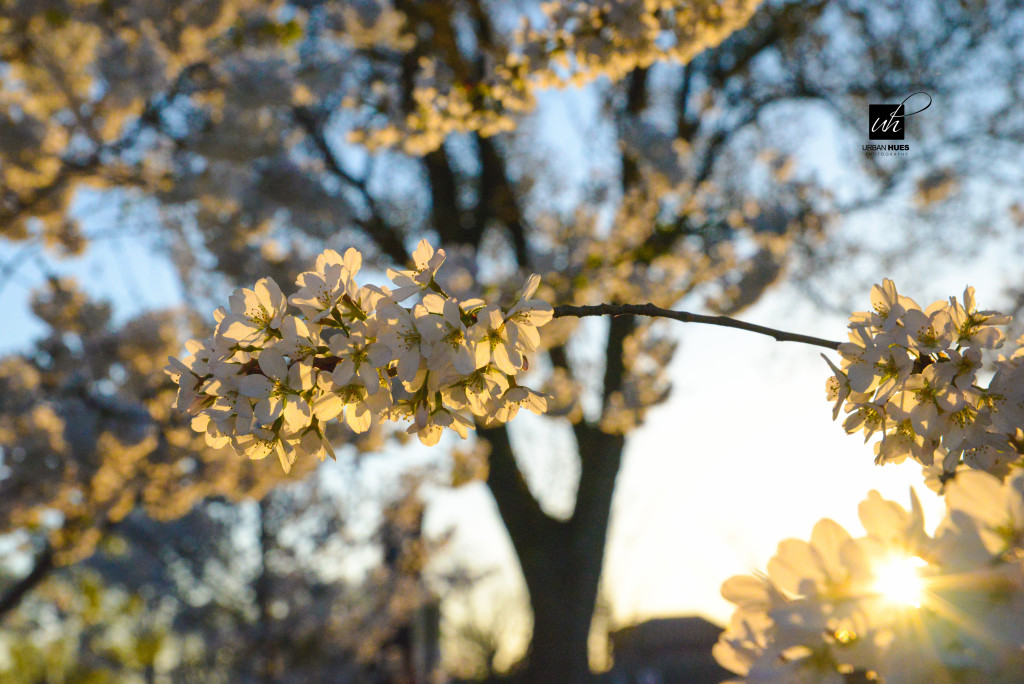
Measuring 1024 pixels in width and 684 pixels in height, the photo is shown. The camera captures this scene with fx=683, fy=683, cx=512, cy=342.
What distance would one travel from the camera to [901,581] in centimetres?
58

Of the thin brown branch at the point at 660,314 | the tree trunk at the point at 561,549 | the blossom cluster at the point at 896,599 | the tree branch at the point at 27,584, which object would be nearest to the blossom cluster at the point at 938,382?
the thin brown branch at the point at 660,314

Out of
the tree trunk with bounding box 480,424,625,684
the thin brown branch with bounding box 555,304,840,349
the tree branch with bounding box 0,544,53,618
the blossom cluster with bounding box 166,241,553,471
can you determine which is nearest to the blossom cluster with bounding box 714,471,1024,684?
the thin brown branch with bounding box 555,304,840,349

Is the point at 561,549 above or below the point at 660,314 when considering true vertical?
above

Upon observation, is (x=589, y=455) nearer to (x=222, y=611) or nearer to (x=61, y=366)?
(x=61, y=366)

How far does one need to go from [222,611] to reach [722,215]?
52.2ft

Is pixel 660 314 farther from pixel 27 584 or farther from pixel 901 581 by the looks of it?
pixel 27 584

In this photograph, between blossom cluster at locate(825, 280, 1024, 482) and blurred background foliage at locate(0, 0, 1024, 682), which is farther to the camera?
blurred background foliage at locate(0, 0, 1024, 682)

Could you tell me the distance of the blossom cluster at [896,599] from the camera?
53cm

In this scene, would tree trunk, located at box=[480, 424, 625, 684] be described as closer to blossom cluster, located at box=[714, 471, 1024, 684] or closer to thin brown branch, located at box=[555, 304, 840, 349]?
thin brown branch, located at box=[555, 304, 840, 349]

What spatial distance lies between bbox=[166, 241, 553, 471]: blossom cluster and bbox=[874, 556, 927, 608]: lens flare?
0.51 meters

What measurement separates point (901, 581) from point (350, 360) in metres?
0.69

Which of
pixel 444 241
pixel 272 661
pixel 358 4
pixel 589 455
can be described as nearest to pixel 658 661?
pixel 272 661

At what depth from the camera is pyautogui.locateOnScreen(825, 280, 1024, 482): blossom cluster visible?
0.96 m

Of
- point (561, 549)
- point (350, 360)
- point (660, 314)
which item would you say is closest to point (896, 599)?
point (660, 314)
